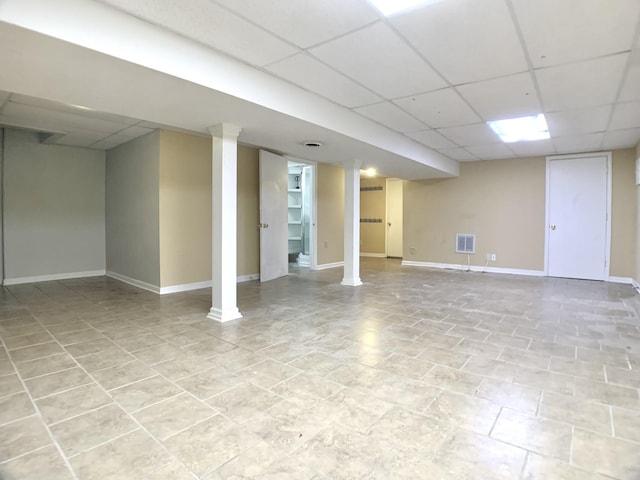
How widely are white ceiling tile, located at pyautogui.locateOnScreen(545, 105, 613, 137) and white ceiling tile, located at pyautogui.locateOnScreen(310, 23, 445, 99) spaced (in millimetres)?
1945

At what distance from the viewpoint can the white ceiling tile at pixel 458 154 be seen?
6219 mm

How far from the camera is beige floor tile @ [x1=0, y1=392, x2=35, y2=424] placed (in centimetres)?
187

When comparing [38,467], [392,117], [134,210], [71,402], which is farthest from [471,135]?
[38,467]

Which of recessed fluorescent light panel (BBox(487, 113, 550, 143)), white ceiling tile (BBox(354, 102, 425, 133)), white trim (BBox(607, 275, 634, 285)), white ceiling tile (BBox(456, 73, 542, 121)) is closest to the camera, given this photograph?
white ceiling tile (BBox(456, 73, 542, 121))

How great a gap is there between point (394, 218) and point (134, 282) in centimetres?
682

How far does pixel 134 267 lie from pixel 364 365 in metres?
4.50

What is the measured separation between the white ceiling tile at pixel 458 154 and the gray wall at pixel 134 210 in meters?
4.72

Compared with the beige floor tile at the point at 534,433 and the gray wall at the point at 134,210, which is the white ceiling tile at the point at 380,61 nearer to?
the beige floor tile at the point at 534,433

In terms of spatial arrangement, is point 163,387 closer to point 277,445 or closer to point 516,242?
point 277,445

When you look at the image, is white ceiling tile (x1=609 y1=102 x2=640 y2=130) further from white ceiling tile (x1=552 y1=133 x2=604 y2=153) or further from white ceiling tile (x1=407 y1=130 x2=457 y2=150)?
white ceiling tile (x1=407 y1=130 x2=457 y2=150)

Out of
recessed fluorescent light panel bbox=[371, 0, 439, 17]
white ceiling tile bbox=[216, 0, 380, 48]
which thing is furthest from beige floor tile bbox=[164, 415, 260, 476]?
recessed fluorescent light panel bbox=[371, 0, 439, 17]

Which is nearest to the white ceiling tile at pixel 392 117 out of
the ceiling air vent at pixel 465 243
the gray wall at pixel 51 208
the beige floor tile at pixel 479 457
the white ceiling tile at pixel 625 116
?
the white ceiling tile at pixel 625 116

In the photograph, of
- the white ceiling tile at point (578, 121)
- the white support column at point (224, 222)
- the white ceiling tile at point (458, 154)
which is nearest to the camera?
the white support column at point (224, 222)

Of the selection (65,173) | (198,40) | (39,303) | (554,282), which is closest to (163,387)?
(198,40)
